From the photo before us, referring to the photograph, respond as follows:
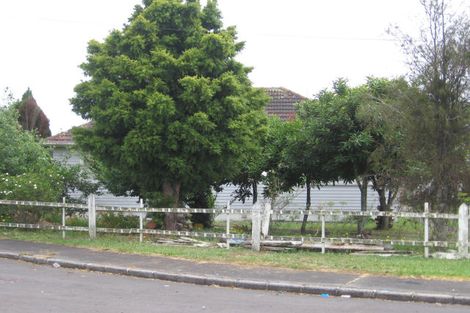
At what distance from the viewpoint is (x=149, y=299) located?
30.4 ft

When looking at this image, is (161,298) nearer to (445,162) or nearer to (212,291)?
(212,291)

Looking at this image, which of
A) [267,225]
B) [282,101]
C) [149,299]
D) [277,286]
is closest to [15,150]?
[267,225]

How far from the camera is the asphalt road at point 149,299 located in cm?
852

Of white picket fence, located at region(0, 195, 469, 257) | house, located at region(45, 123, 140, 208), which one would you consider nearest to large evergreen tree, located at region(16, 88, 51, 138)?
house, located at region(45, 123, 140, 208)

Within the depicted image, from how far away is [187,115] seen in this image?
53.4 feet

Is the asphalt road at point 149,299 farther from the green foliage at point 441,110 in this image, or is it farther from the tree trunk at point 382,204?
the tree trunk at point 382,204

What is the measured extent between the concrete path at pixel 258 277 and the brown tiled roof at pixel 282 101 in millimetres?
16492

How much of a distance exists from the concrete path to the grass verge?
18.6 inches

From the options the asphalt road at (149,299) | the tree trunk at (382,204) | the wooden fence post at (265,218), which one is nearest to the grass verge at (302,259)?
the wooden fence post at (265,218)

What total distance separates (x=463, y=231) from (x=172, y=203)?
806 centimetres

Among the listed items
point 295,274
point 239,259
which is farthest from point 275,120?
point 295,274

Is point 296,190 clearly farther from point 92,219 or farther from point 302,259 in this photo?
point 302,259

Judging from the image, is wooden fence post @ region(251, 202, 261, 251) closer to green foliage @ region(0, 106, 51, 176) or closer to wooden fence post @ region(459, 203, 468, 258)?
wooden fence post @ region(459, 203, 468, 258)

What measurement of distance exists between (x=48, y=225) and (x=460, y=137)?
11.3 meters
